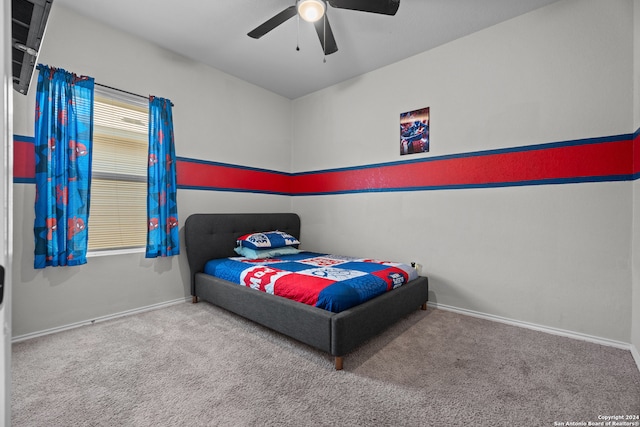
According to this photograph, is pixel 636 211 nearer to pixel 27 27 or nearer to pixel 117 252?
pixel 27 27

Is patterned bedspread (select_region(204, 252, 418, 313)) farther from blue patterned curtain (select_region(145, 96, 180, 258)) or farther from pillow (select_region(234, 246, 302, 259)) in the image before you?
blue patterned curtain (select_region(145, 96, 180, 258))

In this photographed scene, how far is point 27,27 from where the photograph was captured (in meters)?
1.38

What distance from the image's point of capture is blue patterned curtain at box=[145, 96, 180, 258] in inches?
122

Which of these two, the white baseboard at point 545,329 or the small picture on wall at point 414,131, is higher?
the small picture on wall at point 414,131

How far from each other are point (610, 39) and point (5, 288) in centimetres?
392

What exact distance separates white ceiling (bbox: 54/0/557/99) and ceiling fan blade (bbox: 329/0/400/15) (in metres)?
0.52

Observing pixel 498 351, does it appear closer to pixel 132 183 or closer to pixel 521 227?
pixel 521 227

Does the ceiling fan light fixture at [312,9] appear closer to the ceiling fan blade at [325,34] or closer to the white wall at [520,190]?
the ceiling fan blade at [325,34]

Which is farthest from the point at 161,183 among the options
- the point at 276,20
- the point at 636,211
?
the point at 636,211

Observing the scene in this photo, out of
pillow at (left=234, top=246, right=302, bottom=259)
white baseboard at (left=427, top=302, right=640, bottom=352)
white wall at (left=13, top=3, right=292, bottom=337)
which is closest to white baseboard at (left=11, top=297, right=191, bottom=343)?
white wall at (left=13, top=3, right=292, bottom=337)

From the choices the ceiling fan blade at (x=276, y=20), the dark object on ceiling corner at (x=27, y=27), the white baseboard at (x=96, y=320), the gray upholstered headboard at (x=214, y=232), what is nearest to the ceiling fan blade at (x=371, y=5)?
the ceiling fan blade at (x=276, y=20)

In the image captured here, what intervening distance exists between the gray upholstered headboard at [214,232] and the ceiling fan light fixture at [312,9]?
2.38 m

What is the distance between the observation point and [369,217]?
152 inches

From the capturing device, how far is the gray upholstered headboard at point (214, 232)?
3381 millimetres
